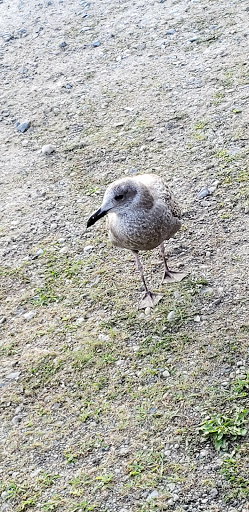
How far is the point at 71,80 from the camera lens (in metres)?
8.74

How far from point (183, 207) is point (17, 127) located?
3.16 meters

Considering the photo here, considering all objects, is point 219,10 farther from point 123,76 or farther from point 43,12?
point 43,12

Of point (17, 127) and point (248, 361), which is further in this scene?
point (17, 127)

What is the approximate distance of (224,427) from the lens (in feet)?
13.1

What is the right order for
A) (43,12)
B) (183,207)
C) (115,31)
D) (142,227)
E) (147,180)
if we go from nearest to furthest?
(142,227) → (147,180) → (183,207) → (115,31) → (43,12)

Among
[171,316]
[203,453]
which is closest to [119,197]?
[171,316]

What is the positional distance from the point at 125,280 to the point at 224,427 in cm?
187

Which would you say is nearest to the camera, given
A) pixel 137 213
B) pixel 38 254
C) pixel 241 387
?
pixel 241 387

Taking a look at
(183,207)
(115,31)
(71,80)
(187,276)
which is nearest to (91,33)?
(115,31)

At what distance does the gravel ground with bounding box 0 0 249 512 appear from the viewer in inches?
158

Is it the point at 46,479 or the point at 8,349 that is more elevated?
A: the point at 8,349

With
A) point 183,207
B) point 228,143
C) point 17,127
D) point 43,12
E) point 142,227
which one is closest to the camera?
point 142,227

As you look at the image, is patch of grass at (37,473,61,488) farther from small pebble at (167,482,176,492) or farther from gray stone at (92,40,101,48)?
gray stone at (92,40,101,48)

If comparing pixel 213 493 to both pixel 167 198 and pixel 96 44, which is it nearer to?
pixel 167 198
